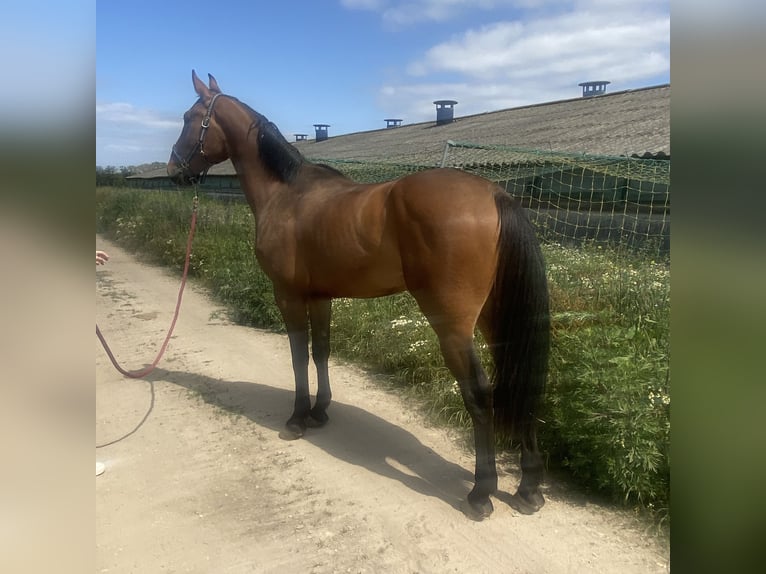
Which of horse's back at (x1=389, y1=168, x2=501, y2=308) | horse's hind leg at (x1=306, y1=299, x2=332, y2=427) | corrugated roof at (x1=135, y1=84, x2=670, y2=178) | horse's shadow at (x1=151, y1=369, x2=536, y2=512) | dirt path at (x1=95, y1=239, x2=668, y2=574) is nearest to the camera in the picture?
dirt path at (x1=95, y1=239, x2=668, y2=574)

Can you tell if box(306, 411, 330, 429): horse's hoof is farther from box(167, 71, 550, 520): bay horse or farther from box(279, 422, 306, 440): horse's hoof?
box(167, 71, 550, 520): bay horse

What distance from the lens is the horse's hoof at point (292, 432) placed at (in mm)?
3592

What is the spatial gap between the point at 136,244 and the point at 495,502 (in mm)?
6665

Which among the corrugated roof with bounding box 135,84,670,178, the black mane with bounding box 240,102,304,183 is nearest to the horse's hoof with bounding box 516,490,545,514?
the black mane with bounding box 240,102,304,183

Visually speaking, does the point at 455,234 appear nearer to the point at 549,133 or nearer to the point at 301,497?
the point at 301,497

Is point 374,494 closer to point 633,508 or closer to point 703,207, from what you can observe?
point 633,508

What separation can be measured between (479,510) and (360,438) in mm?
1174

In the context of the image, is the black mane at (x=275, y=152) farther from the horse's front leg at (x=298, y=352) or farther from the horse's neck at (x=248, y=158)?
the horse's front leg at (x=298, y=352)

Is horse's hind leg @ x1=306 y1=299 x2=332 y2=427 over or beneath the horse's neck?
beneath

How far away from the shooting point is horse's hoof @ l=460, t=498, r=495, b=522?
2.63m

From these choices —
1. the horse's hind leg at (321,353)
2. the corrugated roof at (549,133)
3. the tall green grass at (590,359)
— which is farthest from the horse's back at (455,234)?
the corrugated roof at (549,133)

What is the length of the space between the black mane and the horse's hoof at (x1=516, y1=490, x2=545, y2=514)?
2.53 metres

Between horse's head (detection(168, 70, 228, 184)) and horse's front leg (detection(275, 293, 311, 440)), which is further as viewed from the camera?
horse's head (detection(168, 70, 228, 184))

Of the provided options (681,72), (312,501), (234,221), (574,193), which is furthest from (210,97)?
(234,221)
